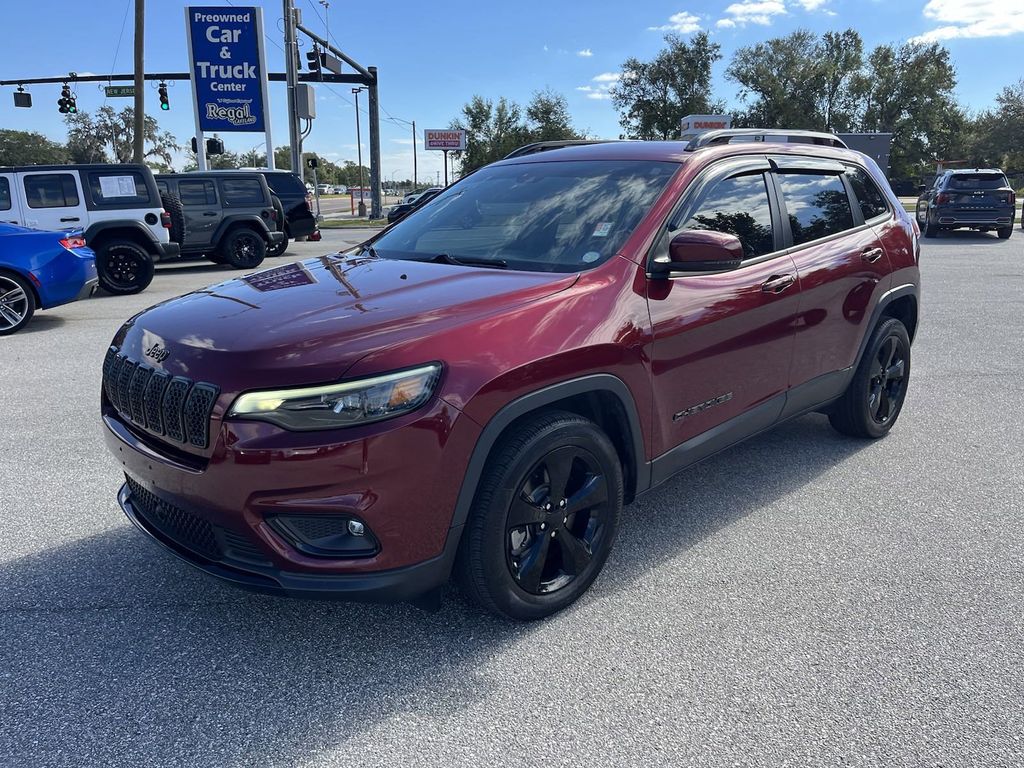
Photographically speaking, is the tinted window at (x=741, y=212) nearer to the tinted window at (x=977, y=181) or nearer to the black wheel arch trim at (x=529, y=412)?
the black wheel arch trim at (x=529, y=412)

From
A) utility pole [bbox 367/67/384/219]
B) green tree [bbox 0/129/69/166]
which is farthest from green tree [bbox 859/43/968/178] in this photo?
green tree [bbox 0/129/69/166]

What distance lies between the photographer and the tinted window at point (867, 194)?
462 cm

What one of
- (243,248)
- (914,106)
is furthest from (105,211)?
(914,106)

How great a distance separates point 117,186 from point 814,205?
37.2ft

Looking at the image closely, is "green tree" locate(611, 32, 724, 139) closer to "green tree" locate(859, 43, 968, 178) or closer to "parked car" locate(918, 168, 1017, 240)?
"green tree" locate(859, 43, 968, 178)

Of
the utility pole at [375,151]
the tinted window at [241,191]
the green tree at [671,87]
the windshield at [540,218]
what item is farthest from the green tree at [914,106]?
the windshield at [540,218]

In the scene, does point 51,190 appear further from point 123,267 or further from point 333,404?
point 333,404

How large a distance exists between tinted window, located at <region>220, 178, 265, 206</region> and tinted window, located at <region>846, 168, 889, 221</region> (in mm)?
12749

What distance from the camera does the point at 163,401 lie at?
2.55 m

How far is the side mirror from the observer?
3.00 metres

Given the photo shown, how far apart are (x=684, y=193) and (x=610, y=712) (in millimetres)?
2118

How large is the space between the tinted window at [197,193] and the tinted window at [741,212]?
1304 centimetres

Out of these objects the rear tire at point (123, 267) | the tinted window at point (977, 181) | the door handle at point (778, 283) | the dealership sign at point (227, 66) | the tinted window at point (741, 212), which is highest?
the dealership sign at point (227, 66)

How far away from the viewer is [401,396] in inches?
91.5
